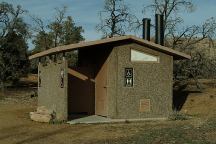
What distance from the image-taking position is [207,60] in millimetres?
28797

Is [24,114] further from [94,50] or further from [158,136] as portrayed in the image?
[158,136]

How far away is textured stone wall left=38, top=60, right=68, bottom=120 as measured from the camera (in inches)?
742

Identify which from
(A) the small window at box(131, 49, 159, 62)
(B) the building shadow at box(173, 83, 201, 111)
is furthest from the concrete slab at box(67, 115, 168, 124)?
(B) the building shadow at box(173, 83, 201, 111)

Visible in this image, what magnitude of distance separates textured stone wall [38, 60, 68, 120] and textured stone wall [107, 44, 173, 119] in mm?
2147

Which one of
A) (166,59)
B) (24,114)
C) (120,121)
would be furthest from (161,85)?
(24,114)

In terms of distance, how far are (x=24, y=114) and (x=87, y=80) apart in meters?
3.28

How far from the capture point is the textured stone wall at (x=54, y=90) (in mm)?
18844

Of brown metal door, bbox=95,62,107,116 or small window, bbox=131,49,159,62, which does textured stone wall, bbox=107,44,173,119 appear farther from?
brown metal door, bbox=95,62,107,116

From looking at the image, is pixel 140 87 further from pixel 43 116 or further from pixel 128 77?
pixel 43 116

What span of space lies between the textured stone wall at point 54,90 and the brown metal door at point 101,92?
2.01m

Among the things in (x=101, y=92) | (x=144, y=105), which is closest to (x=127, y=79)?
(x=144, y=105)

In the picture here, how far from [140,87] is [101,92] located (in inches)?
73.9

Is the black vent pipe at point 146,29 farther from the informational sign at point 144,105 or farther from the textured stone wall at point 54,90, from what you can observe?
the textured stone wall at point 54,90

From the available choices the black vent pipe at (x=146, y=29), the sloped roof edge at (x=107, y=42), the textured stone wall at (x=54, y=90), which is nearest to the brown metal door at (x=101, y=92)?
the sloped roof edge at (x=107, y=42)
